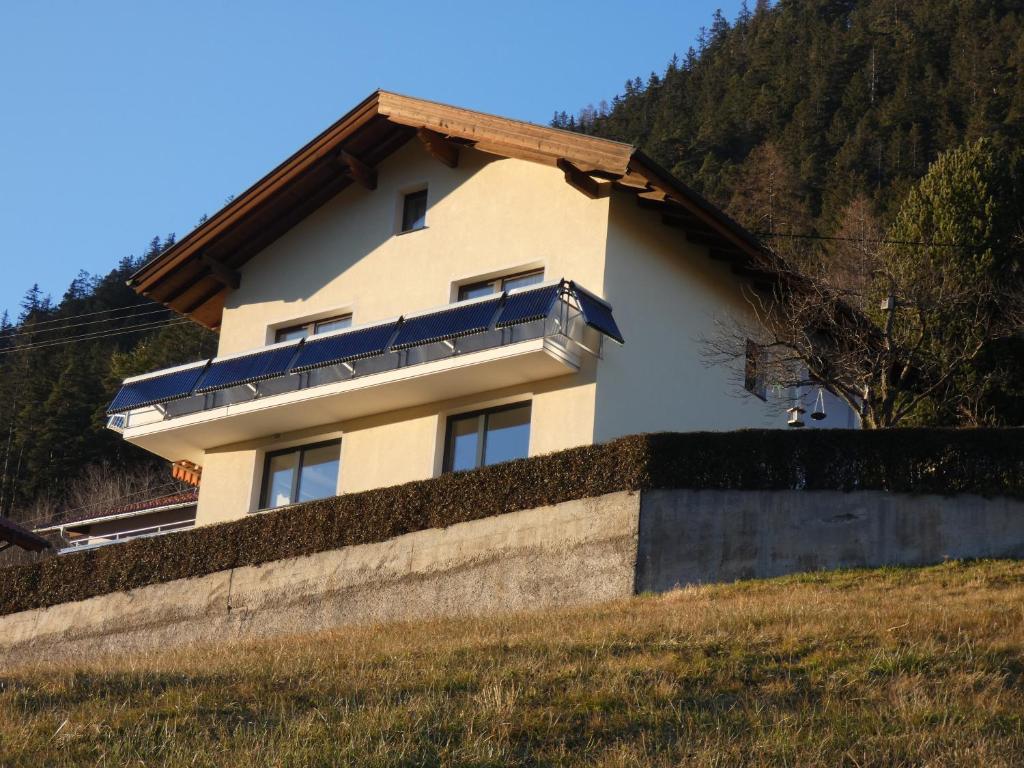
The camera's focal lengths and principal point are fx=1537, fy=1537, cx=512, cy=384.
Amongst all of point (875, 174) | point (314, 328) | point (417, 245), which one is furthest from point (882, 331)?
point (875, 174)

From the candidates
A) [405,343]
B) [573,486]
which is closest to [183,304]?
[405,343]

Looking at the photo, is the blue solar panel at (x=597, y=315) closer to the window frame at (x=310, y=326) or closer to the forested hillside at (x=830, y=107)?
the window frame at (x=310, y=326)

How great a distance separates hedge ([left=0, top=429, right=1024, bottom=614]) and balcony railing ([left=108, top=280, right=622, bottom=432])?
2.85 meters

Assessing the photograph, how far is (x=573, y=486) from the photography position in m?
25.6

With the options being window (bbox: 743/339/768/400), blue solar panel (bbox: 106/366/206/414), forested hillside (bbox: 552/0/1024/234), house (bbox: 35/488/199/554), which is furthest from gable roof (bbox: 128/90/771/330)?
forested hillside (bbox: 552/0/1024/234)

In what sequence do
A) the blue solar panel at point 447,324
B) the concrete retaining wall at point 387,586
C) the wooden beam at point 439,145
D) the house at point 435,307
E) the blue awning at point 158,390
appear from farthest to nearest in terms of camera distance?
the blue awning at point 158,390, the wooden beam at point 439,145, the house at point 435,307, the blue solar panel at point 447,324, the concrete retaining wall at point 387,586

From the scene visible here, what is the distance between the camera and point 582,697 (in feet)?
46.3

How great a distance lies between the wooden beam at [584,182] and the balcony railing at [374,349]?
7.82ft

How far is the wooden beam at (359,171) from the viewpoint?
33.1 metres

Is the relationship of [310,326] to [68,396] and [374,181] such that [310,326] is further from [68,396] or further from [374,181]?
[68,396]

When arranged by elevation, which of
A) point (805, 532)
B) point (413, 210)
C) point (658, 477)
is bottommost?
point (805, 532)

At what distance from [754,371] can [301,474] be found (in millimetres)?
9855

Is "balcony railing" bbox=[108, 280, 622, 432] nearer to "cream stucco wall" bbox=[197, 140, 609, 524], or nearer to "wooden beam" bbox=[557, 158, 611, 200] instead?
"cream stucco wall" bbox=[197, 140, 609, 524]

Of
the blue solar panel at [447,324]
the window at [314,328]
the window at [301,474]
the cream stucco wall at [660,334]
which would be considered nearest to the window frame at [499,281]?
the cream stucco wall at [660,334]
